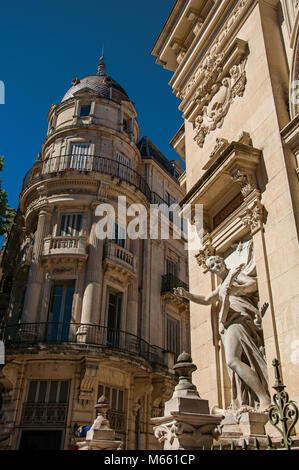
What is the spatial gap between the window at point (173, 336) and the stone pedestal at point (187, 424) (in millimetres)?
18110

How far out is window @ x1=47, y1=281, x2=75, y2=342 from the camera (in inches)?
752

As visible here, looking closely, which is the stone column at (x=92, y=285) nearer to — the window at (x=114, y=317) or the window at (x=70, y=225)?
the window at (x=70, y=225)

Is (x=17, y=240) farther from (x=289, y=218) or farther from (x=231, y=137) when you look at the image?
(x=289, y=218)

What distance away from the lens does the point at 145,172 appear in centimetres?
2766

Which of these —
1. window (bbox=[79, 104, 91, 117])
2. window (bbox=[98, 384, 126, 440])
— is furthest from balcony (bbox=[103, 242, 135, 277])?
window (bbox=[79, 104, 91, 117])

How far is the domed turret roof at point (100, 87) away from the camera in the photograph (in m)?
27.0

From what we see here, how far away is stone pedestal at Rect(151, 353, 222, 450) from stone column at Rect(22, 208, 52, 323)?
14744 mm

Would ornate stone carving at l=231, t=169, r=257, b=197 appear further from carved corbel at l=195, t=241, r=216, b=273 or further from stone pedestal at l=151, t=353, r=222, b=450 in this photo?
stone pedestal at l=151, t=353, r=222, b=450

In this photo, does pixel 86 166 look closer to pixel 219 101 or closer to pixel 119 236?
pixel 119 236

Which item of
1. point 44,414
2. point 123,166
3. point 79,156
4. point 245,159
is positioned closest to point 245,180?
point 245,159

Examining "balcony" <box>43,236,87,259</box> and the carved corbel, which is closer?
the carved corbel

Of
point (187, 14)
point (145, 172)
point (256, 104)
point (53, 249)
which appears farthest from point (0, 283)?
point (256, 104)

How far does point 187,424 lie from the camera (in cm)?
560

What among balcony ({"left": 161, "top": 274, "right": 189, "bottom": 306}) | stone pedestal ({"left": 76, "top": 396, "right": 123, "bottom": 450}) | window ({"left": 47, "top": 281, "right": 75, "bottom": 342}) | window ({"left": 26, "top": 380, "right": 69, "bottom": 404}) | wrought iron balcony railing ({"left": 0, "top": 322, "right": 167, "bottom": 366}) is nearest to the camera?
stone pedestal ({"left": 76, "top": 396, "right": 123, "bottom": 450})
